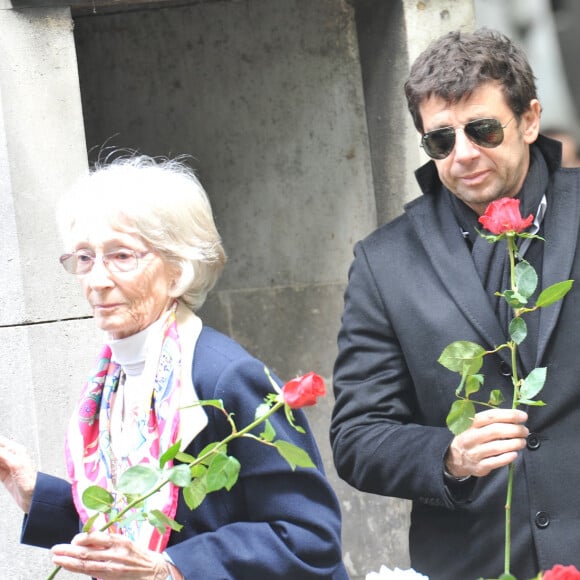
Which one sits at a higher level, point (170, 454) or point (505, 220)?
point (505, 220)

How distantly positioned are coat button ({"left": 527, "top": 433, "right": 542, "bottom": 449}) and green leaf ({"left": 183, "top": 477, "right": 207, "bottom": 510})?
100 cm

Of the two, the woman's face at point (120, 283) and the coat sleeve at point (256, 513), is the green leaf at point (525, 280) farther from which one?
the woman's face at point (120, 283)

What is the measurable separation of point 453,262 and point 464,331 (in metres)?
0.17

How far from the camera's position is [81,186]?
2979 millimetres

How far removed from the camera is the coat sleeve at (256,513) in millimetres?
2617

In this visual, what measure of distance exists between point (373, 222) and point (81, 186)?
99.9 inches

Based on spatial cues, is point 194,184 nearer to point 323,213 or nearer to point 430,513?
point 430,513

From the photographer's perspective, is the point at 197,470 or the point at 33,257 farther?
the point at 33,257

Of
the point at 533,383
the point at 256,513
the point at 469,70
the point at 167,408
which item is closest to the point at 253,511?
the point at 256,513

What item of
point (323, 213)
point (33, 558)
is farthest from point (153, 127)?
point (33, 558)

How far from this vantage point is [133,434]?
2814 millimetres

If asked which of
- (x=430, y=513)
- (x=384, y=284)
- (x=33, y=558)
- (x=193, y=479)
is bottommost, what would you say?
(x=33, y=558)

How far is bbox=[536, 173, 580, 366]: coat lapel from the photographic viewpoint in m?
2.78

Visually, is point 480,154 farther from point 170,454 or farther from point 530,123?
point 170,454
